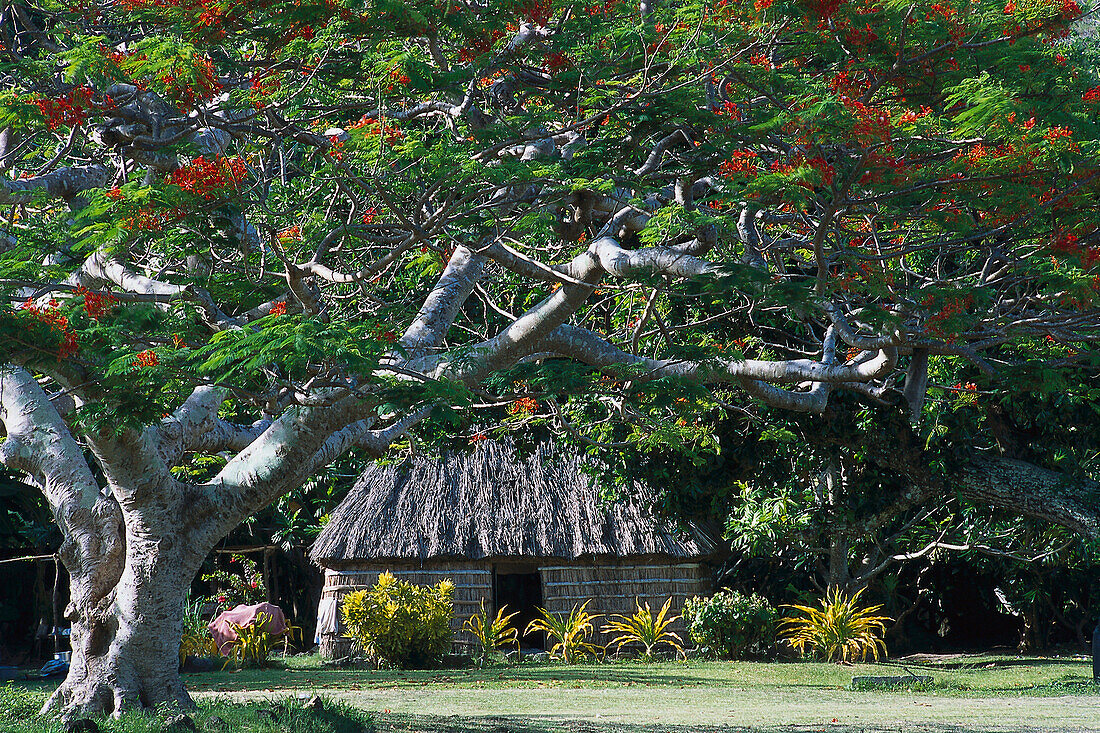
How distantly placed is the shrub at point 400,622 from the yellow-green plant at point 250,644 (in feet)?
5.03

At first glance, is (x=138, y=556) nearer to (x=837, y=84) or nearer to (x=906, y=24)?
(x=837, y=84)

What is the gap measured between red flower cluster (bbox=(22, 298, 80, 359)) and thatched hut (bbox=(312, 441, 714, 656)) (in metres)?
10.0

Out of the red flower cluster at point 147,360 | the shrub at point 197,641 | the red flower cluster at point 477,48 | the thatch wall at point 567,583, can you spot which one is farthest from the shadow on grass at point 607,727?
the shrub at point 197,641

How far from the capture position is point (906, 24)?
Result: 668cm

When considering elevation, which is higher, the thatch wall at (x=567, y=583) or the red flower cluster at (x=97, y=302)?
the red flower cluster at (x=97, y=302)

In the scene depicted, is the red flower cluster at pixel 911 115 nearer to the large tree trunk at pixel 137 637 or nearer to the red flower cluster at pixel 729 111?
the red flower cluster at pixel 729 111

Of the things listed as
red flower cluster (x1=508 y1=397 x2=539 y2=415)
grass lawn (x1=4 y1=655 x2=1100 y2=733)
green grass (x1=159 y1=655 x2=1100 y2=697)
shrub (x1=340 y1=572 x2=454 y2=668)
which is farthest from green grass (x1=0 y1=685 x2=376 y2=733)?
shrub (x1=340 y1=572 x2=454 y2=668)

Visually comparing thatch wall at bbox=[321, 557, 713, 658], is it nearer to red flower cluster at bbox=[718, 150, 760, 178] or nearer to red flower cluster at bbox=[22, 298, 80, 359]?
red flower cluster at bbox=[22, 298, 80, 359]

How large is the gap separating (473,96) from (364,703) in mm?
5975

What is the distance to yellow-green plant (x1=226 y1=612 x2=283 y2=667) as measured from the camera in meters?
15.8

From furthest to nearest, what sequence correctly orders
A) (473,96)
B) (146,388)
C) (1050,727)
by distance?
(1050,727)
(473,96)
(146,388)

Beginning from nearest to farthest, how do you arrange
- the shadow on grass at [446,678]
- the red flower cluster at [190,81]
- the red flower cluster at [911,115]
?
the red flower cluster at [190,81], the red flower cluster at [911,115], the shadow on grass at [446,678]

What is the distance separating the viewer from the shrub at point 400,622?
15.1 meters

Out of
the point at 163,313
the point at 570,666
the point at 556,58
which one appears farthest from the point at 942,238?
the point at 570,666
